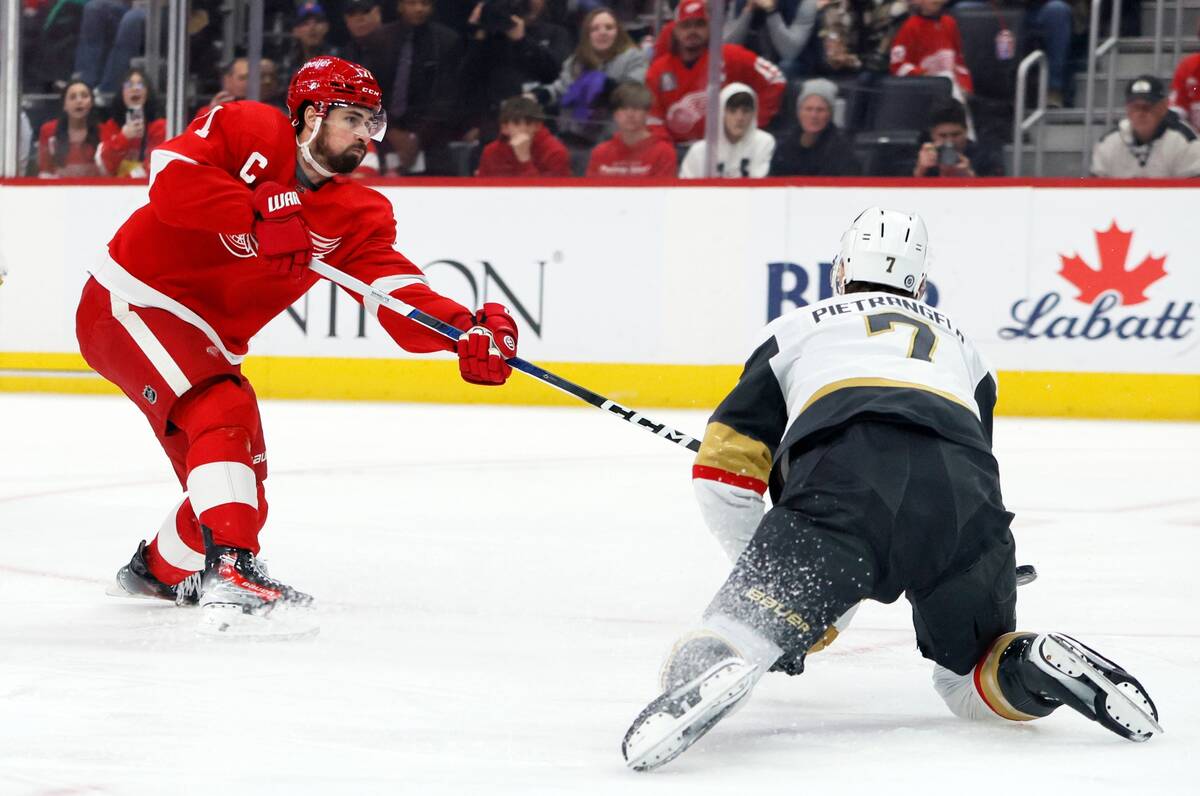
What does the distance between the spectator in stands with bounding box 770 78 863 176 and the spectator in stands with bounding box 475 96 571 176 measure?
0.93 meters

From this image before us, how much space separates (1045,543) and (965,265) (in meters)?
3.23

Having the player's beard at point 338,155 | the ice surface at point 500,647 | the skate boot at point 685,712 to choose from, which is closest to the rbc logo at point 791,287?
the ice surface at point 500,647

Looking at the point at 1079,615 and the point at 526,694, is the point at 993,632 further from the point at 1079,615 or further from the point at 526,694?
the point at 1079,615

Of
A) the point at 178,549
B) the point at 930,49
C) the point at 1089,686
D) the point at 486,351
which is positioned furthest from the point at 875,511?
the point at 930,49

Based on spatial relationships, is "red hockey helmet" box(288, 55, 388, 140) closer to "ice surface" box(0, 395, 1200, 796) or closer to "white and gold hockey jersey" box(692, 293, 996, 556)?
"ice surface" box(0, 395, 1200, 796)

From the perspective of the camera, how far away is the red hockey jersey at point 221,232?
9.82 ft

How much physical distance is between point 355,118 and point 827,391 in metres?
1.21

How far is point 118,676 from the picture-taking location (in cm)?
250

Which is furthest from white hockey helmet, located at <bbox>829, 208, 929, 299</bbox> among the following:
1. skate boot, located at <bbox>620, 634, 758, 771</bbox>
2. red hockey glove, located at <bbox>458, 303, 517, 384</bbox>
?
red hockey glove, located at <bbox>458, 303, 517, 384</bbox>

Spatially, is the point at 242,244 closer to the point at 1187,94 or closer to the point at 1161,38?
the point at 1187,94

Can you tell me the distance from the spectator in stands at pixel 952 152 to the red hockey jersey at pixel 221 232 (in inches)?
168

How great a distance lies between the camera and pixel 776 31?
23.8 feet

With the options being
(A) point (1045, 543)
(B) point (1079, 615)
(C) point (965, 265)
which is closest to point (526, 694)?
(B) point (1079, 615)

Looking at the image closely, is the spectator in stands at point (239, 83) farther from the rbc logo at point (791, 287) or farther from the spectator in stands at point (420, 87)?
the rbc logo at point (791, 287)
